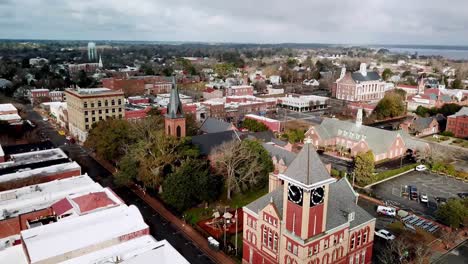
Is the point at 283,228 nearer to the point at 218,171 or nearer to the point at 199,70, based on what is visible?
the point at 218,171

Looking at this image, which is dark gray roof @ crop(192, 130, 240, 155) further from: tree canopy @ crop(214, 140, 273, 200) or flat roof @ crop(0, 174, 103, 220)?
flat roof @ crop(0, 174, 103, 220)

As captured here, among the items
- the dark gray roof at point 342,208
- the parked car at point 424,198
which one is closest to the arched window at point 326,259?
the dark gray roof at point 342,208

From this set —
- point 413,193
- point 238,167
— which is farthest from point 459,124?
point 238,167

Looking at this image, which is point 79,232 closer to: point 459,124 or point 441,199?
point 441,199

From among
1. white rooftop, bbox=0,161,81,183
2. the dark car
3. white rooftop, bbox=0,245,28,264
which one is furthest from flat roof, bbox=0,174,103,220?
the dark car

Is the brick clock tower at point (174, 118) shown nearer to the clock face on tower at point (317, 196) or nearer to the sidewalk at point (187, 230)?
the sidewalk at point (187, 230)

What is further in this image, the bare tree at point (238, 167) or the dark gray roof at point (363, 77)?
the dark gray roof at point (363, 77)

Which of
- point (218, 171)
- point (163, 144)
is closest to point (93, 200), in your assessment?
point (163, 144)
